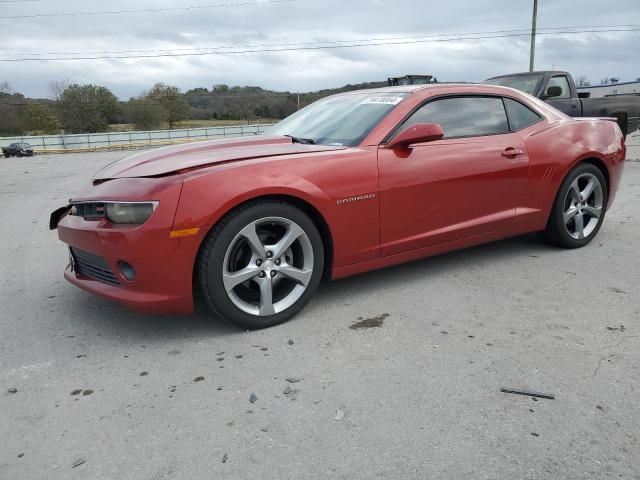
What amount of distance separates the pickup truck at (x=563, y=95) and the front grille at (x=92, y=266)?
9463mm

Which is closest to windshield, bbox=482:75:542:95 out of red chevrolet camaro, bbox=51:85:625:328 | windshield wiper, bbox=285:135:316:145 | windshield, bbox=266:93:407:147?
red chevrolet camaro, bbox=51:85:625:328

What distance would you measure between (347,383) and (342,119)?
2.08 metres

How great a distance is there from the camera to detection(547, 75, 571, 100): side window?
416 inches

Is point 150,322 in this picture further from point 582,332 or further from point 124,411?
point 582,332

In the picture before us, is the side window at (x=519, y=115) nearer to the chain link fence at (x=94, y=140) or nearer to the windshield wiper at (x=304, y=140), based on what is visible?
the windshield wiper at (x=304, y=140)

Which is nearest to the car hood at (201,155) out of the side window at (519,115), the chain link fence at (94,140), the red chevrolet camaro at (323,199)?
the red chevrolet camaro at (323,199)

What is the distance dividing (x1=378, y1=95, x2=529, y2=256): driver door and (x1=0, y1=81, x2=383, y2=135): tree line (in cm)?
4584

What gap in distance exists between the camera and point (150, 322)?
10.7ft

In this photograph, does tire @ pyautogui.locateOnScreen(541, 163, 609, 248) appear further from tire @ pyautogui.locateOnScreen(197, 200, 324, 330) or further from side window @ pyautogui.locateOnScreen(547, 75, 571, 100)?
side window @ pyautogui.locateOnScreen(547, 75, 571, 100)

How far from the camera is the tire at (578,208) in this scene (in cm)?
445

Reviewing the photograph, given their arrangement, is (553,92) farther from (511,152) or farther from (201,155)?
(201,155)

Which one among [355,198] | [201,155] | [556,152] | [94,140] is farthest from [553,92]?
[94,140]

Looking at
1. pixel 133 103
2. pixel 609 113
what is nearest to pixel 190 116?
pixel 133 103

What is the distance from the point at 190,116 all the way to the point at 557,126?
60.7 m
